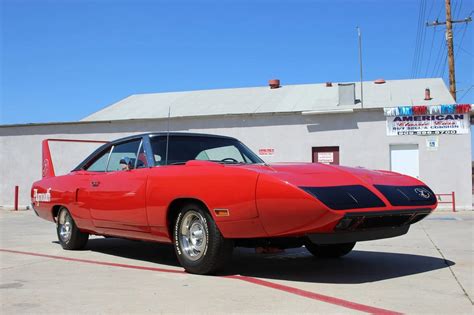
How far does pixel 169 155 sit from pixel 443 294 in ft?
11.0

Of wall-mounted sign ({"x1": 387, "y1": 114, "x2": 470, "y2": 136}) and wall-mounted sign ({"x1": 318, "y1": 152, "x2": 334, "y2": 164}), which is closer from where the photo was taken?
wall-mounted sign ({"x1": 387, "y1": 114, "x2": 470, "y2": 136})

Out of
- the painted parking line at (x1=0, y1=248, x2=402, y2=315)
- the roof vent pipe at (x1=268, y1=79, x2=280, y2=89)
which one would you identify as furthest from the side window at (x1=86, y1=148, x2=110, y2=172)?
the roof vent pipe at (x1=268, y1=79, x2=280, y2=89)

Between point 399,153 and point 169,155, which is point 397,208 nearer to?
point 169,155

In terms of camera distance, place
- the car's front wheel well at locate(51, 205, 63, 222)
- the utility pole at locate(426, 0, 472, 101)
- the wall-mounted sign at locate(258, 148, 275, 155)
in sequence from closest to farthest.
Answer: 1. the car's front wheel well at locate(51, 205, 63, 222)
2. the wall-mounted sign at locate(258, 148, 275, 155)
3. the utility pole at locate(426, 0, 472, 101)

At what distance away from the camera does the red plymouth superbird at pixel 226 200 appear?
4.71 metres

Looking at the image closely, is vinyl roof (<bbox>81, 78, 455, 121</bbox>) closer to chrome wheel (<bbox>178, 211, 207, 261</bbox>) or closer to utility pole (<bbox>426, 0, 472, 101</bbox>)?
utility pole (<bbox>426, 0, 472, 101</bbox>)

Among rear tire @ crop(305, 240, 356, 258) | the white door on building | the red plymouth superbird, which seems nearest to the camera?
the red plymouth superbird

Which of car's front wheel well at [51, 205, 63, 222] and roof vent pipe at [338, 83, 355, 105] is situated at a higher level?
roof vent pipe at [338, 83, 355, 105]

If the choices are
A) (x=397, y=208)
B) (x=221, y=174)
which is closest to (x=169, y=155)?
(x=221, y=174)

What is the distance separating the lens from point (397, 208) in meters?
5.08

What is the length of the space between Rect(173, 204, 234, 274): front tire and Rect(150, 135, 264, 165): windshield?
89 cm

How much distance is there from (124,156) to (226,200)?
2307mm

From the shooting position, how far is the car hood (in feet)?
15.8

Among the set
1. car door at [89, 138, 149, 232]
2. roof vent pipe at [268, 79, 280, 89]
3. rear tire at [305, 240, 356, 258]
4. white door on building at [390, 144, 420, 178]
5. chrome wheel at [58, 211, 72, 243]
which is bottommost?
rear tire at [305, 240, 356, 258]
